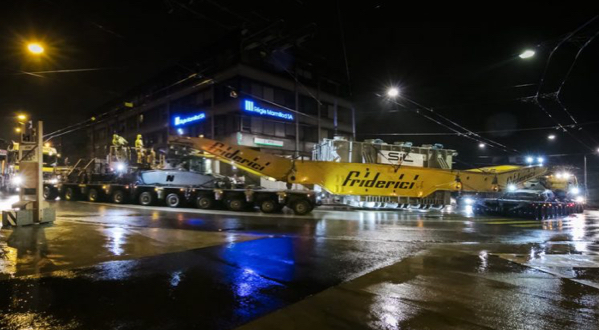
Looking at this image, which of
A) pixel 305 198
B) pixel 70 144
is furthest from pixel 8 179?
pixel 70 144

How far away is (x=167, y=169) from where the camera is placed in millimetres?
19812

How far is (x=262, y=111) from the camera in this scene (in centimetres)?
3609

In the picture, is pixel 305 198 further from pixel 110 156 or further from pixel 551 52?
pixel 110 156

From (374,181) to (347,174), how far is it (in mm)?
1448

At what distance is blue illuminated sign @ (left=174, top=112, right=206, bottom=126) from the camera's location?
3869cm

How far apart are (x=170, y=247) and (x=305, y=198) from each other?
8.95 meters

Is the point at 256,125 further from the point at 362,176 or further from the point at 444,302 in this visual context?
the point at 444,302

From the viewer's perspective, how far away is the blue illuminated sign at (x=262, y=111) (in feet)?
115

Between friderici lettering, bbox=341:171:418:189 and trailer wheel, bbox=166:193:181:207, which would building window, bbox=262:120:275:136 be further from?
friderici lettering, bbox=341:171:418:189

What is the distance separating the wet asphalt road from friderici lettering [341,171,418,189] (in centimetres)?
659

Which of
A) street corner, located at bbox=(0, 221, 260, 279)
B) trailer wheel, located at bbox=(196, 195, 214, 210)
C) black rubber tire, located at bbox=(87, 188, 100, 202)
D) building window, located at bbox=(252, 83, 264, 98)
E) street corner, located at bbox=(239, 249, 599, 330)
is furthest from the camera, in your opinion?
building window, located at bbox=(252, 83, 264, 98)

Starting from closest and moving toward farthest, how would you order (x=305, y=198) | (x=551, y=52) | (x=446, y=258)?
(x=446, y=258), (x=551, y=52), (x=305, y=198)

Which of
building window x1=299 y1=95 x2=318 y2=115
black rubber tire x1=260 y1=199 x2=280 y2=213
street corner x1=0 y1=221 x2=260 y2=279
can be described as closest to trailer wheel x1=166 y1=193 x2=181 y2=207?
black rubber tire x1=260 y1=199 x2=280 y2=213

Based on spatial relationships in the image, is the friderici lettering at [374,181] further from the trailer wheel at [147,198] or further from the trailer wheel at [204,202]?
the trailer wheel at [147,198]
